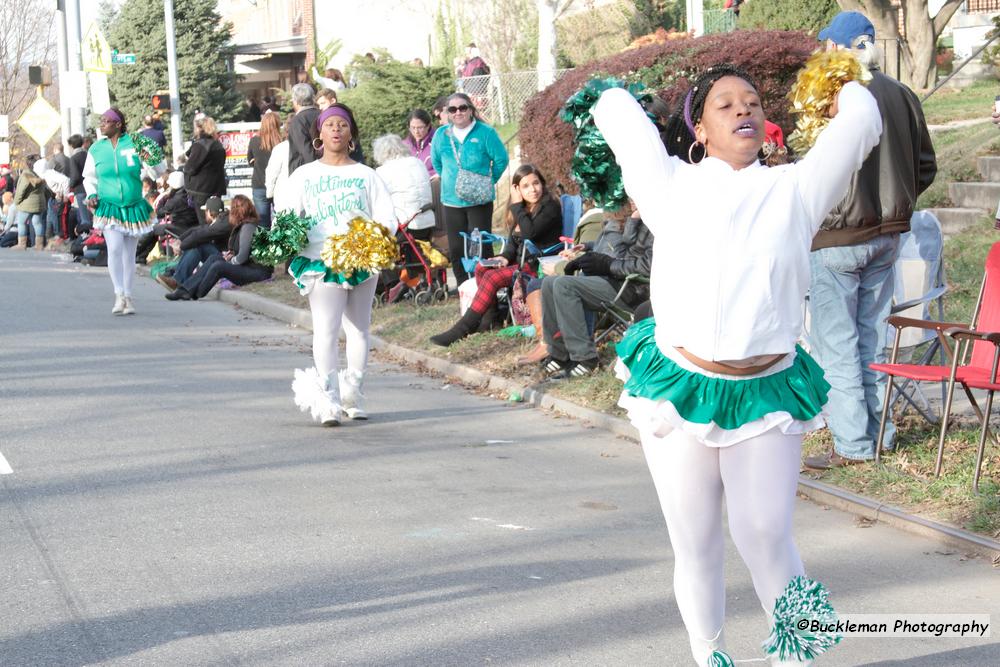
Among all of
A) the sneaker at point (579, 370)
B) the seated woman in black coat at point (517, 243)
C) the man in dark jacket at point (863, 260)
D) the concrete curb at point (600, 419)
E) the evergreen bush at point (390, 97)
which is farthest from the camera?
the evergreen bush at point (390, 97)

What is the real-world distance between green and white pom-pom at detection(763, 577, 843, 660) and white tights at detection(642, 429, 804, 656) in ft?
0.15

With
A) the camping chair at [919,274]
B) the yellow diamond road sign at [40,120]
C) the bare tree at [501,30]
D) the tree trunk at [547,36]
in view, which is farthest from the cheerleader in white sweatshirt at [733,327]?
the bare tree at [501,30]

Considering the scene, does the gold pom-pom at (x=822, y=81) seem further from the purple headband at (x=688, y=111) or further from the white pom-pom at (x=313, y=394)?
the white pom-pom at (x=313, y=394)

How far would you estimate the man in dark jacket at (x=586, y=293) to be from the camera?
33.2 ft

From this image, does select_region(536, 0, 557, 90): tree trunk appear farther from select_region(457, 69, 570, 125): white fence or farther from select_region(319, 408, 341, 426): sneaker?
select_region(319, 408, 341, 426): sneaker

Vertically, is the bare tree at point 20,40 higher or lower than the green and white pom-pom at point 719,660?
higher

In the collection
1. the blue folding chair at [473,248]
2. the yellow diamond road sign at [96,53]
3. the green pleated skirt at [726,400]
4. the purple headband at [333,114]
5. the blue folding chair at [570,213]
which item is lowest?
the blue folding chair at [473,248]

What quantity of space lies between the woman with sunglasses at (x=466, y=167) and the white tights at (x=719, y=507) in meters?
9.76

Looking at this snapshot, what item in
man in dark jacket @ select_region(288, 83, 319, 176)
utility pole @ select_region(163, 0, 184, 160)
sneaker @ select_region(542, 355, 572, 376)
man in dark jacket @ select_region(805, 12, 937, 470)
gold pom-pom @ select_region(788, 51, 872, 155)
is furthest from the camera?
utility pole @ select_region(163, 0, 184, 160)

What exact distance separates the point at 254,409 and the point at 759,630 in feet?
18.3

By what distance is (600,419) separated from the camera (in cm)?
945

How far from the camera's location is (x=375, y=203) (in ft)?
31.0

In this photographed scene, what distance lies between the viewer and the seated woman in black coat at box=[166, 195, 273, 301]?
57.0 ft

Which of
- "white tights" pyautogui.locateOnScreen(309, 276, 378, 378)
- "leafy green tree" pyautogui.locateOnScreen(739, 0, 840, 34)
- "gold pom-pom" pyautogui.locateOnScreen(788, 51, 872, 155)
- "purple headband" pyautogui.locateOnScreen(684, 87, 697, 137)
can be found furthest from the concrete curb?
"leafy green tree" pyautogui.locateOnScreen(739, 0, 840, 34)
